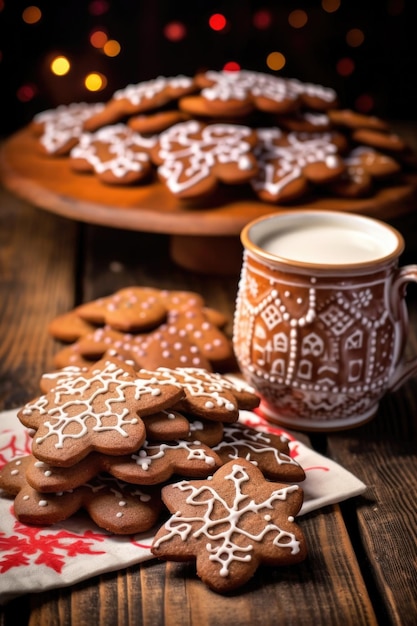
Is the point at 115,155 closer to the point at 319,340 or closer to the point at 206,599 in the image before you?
the point at 319,340

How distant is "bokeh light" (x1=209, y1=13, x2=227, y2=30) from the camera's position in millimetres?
1947

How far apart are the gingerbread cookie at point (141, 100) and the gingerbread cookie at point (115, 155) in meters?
0.02

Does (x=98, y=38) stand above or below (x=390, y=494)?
above

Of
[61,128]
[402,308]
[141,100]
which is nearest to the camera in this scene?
[402,308]

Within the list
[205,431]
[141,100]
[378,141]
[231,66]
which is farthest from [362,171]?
[231,66]

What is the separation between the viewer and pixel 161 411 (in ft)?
2.52

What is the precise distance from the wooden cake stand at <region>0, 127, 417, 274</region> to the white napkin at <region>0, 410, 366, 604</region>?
0.44 metres

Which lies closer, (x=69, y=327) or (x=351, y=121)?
(x=69, y=327)

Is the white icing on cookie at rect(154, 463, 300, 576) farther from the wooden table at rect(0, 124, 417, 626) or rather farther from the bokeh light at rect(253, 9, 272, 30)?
the bokeh light at rect(253, 9, 272, 30)

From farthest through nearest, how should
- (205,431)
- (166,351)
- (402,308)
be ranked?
→ (166,351) → (402,308) → (205,431)

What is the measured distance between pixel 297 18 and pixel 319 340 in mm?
1306

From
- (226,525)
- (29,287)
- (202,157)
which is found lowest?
(29,287)

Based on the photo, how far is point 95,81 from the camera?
79.6 inches

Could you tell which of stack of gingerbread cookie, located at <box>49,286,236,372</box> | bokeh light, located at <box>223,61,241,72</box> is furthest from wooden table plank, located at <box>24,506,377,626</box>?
bokeh light, located at <box>223,61,241,72</box>
